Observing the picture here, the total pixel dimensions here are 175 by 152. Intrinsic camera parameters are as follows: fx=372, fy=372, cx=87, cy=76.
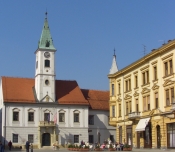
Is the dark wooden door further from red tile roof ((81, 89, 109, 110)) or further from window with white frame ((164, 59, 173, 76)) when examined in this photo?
red tile roof ((81, 89, 109, 110))

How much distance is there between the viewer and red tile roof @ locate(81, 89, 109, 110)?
7911 cm

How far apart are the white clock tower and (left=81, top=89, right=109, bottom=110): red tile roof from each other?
9885 mm

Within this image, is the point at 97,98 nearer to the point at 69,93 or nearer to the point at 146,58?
the point at 69,93

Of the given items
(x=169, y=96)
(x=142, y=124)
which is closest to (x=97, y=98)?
(x=142, y=124)

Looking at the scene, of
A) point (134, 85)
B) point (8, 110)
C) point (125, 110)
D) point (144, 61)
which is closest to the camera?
point (144, 61)

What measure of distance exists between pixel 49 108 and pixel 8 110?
26.0ft

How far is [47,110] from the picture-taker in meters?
72.2

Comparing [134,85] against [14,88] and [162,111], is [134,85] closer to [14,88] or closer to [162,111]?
[162,111]

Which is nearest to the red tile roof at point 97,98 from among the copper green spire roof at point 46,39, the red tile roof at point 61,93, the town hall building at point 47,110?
the red tile roof at point 61,93

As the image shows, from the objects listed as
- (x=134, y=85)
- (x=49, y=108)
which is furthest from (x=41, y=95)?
(x=134, y=85)

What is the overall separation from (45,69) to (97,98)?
1419 centimetres

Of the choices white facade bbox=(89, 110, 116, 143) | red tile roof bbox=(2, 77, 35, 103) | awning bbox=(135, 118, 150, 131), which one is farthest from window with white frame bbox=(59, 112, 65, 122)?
awning bbox=(135, 118, 150, 131)

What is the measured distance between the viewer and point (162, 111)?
45.8m

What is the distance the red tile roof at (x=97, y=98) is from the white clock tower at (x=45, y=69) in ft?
32.4
